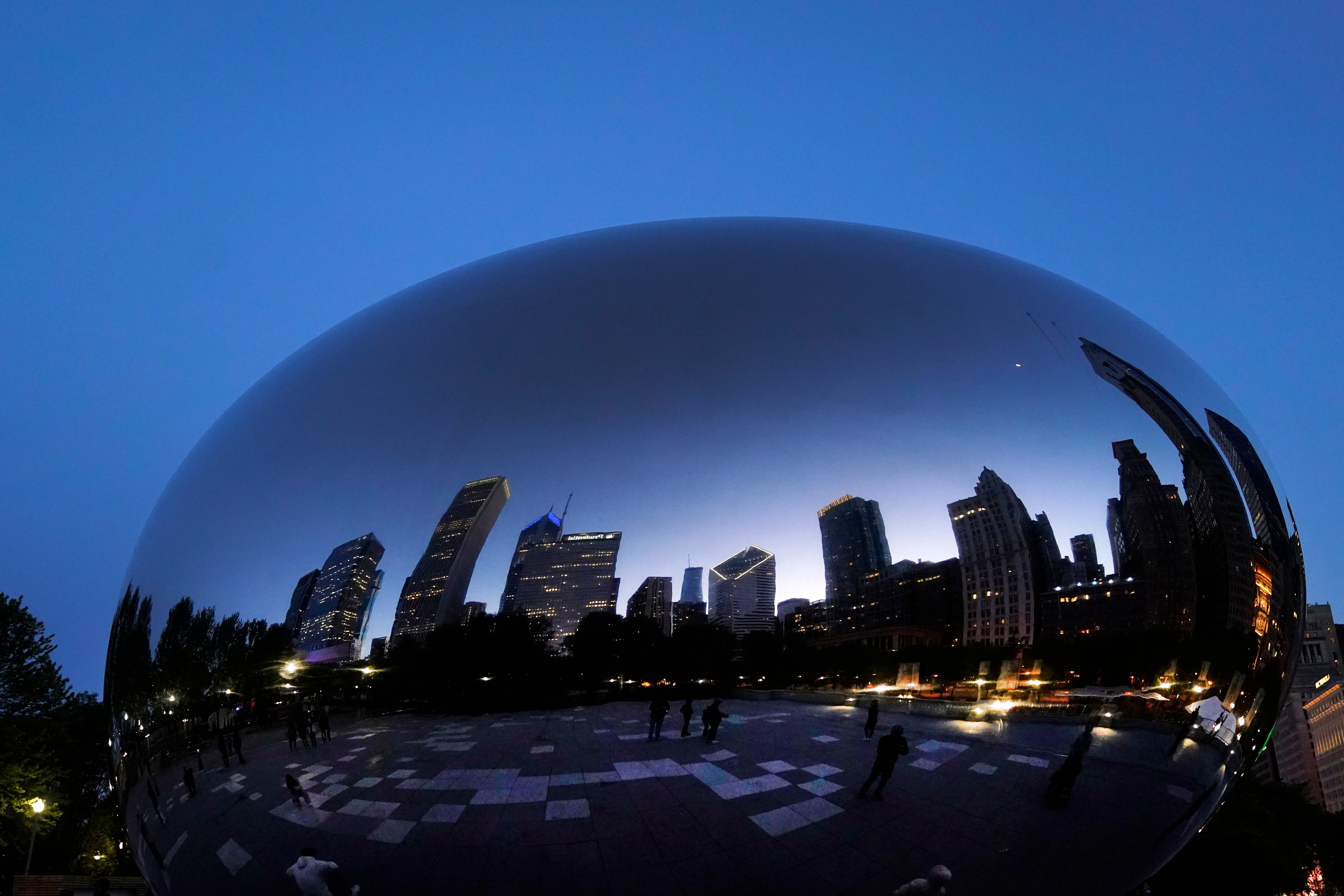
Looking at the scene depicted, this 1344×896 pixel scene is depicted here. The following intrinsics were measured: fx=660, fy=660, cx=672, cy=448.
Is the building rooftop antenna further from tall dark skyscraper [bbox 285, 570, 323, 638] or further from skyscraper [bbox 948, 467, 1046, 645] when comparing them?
skyscraper [bbox 948, 467, 1046, 645]

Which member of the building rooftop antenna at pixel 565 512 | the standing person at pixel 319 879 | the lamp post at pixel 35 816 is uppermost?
the building rooftop antenna at pixel 565 512

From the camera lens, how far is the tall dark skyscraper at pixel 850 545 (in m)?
2.32

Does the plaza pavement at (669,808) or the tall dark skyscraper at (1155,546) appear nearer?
the plaza pavement at (669,808)

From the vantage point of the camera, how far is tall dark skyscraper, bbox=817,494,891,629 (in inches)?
91.2

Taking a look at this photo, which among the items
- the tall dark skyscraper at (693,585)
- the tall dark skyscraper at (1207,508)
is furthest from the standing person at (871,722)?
the tall dark skyscraper at (1207,508)

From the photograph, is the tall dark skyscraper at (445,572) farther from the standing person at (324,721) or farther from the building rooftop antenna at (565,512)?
the standing person at (324,721)

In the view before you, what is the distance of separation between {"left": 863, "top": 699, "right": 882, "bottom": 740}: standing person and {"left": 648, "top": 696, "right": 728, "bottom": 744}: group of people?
487mm

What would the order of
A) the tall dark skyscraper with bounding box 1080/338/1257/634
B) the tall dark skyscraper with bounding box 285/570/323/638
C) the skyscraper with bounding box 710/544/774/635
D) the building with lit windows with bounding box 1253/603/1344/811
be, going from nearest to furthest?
the skyscraper with bounding box 710/544/774/635
the tall dark skyscraper with bounding box 285/570/323/638
the tall dark skyscraper with bounding box 1080/338/1257/634
the building with lit windows with bounding box 1253/603/1344/811

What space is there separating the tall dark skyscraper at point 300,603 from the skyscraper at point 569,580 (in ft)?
2.65

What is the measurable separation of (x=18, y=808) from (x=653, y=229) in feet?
82.0

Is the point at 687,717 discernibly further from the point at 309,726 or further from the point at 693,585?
the point at 309,726

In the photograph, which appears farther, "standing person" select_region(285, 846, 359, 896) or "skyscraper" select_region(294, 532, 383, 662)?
"skyscraper" select_region(294, 532, 383, 662)

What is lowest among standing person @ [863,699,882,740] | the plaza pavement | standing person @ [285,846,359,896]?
standing person @ [285,846,359,896]

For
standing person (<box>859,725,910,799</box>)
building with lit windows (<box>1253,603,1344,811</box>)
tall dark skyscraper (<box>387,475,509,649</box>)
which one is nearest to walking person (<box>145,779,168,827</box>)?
tall dark skyscraper (<box>387,475,509,649</box>)
